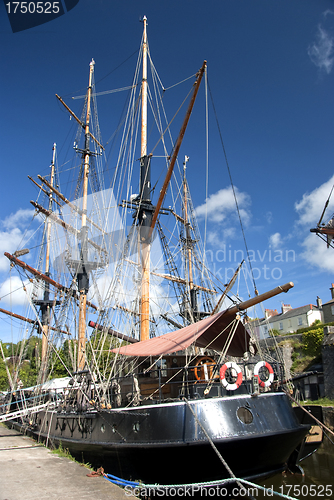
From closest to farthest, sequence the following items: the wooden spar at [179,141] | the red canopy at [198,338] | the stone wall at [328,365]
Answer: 1. the red canopy at [198,338]
2. the wooden spar at [179,141]
3. the stone wall at [328,365]

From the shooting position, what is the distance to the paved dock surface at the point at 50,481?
596 cm

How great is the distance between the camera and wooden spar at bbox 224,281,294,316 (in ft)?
26.5

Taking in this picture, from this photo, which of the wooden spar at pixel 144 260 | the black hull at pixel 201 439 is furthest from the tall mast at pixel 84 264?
the black hull at pixel 201 439

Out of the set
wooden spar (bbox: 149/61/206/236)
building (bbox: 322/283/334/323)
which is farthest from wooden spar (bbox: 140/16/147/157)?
building (bbox: 322/283/334/323)

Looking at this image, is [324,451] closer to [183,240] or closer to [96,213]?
[96,213]

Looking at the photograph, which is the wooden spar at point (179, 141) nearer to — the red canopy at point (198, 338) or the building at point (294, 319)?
the red canopy at point (198, 338)

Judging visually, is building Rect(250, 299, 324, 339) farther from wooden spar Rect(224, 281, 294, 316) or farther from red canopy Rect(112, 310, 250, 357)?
wooden spar Rect(224, 281, 294, 316)

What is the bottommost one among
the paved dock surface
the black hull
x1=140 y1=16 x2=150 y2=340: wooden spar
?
the paved dock surface

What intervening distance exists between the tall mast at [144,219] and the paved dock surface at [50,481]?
6.84 m

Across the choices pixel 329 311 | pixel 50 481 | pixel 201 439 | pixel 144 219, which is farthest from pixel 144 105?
pixel 329 311

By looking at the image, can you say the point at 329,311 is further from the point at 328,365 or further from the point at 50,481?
the point at 50,481

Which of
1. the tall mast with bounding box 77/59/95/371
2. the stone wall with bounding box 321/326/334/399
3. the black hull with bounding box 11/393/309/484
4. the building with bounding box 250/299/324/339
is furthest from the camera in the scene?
the building with bounding box 250/299/324/339

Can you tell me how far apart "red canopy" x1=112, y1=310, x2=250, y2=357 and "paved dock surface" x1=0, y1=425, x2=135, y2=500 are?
10.6ft

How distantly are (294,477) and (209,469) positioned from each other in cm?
511
